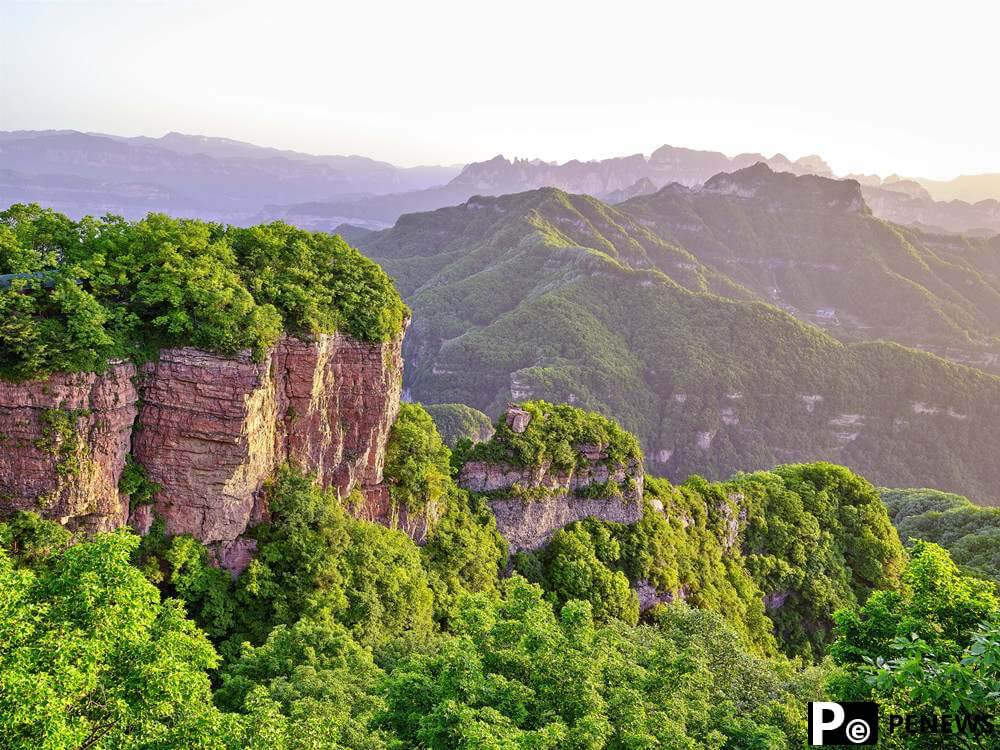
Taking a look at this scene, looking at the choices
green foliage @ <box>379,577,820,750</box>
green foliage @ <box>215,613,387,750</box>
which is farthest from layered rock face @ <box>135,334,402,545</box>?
green foliage @ <box>379,577,820,750</box>

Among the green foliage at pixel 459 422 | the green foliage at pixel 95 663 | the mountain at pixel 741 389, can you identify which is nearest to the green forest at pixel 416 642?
the green foliage at pixel 95 663

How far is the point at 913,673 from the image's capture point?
9.59m

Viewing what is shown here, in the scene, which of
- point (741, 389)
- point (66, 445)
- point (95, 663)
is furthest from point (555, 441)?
point (741, 389)

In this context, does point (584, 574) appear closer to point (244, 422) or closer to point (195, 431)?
point (244, 422)

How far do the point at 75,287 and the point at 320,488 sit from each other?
1438cm

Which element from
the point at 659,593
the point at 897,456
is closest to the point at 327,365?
the point at 659,593

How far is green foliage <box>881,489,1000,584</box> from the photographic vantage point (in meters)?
62.9

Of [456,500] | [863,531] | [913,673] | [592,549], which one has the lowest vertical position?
[863,531]

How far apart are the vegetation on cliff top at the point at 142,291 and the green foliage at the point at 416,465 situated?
9059 millimetres

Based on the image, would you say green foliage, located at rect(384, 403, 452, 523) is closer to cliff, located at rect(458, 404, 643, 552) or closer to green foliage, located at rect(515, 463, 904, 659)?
cliff, located at rect(458, 404, 643, 552)

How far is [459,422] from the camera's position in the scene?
5010 inches

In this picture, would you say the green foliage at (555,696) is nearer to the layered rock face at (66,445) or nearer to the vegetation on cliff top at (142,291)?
the layered rock face at (66,445)

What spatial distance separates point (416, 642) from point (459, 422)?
328 feet

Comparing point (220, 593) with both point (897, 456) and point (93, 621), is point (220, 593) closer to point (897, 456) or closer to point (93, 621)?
point (93, 621)
